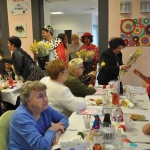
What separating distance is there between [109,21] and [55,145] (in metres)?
3.35

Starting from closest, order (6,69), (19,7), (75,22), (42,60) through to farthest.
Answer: (42,60), (6,69), (19,7), (75,22)

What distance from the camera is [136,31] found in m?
4.07

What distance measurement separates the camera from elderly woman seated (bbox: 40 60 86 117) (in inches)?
75.6

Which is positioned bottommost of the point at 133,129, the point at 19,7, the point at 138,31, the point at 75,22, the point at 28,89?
Answer: the point at 133,129

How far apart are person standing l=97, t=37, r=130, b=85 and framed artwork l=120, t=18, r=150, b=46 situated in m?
1.06

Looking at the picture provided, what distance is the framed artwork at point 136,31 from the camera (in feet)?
13.1

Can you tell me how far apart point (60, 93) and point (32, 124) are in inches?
24.1

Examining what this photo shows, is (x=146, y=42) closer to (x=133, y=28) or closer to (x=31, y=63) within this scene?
(x=133, y=28)

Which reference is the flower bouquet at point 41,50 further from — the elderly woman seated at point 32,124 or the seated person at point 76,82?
the elderly woman seated at point 32,124

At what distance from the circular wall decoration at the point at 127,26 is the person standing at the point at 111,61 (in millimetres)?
1083

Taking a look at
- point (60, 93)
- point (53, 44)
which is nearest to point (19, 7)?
point (53, 44)

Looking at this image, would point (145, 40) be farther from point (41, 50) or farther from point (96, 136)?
point (96, 136)

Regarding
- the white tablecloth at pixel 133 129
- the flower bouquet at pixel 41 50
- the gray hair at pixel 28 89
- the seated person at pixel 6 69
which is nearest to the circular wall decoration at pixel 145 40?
the flower bouquet at pixel 41 50

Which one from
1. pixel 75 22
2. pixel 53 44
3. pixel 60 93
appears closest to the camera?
pixel 60 93
